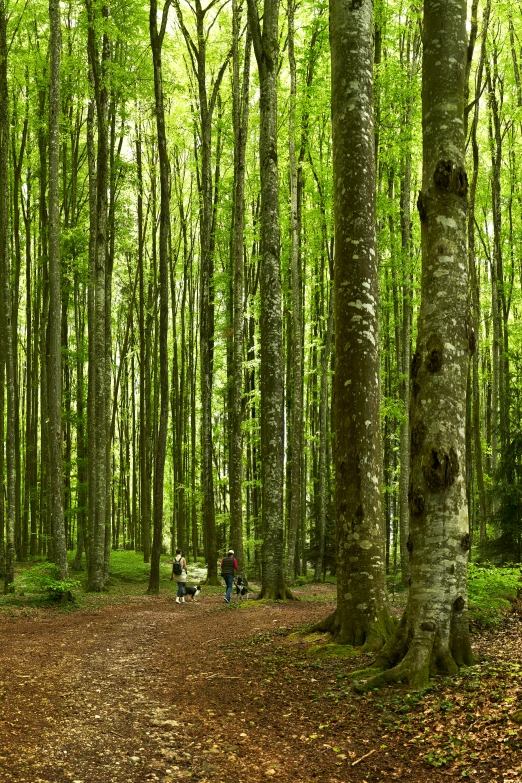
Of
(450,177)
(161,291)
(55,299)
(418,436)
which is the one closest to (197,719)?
(418,436)

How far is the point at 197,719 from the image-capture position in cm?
585

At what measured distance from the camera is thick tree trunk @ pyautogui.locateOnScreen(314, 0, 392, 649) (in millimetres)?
7895

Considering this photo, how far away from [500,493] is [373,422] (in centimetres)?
700

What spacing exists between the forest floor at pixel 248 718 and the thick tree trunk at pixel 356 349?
77 cm

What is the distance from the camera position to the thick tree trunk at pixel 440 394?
597cm

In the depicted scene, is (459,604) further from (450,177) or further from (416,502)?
(450,177)

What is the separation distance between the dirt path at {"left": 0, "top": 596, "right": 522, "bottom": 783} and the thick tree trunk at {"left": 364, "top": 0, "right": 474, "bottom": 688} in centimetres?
70

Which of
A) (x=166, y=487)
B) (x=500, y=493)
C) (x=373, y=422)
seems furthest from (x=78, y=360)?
(x=166, y=487)

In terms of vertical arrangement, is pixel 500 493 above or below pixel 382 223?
below

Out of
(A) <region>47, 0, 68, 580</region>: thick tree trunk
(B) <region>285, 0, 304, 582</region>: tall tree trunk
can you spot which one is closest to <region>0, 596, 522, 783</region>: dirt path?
(A) <region>47, 0, 68, 580</region>: thick tree trunk

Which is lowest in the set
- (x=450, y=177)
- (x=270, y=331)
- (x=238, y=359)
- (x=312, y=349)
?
(x=238, y=359)

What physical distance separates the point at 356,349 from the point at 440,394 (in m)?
1.97

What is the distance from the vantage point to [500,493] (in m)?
13.8

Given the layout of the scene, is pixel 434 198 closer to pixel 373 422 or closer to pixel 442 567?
pixel 373 422
